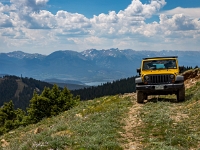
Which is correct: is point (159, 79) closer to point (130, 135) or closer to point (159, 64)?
point (159, 64)

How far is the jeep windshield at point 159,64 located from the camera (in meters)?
20.8

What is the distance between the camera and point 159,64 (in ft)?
68.9

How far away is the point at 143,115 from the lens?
48.6ft

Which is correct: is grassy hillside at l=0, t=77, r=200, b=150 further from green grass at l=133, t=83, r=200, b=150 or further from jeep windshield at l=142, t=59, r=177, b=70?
jeep windshield at l=142, t=59, r=177, b=70

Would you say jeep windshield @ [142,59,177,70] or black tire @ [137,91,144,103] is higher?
jeep windshield @ [142,59,177,70]

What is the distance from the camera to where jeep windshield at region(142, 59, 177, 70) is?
2081cm

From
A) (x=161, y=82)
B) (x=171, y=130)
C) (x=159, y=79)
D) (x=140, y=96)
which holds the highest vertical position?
(x=159, y=79)

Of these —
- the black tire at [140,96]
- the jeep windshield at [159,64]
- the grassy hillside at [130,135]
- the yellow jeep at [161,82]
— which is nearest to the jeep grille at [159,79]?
the yellow jeep at [161,82]

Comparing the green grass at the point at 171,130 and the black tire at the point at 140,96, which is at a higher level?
the black tire at the point at 140,96

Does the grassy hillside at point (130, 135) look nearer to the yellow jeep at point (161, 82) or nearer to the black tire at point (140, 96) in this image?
the yellow jeep at point (161, 82)

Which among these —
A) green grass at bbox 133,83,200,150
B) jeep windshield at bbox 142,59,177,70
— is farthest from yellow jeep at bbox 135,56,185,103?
green grass at bbox 133,83,200,150

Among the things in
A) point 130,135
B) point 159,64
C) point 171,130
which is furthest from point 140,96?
point 130,135

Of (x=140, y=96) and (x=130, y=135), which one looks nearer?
(x=130, y=135)

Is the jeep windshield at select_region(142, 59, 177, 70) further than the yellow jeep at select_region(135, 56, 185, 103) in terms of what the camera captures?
Yes
